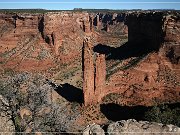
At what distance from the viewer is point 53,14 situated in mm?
68938

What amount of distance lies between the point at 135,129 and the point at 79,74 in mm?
47881

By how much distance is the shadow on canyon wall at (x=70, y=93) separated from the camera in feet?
144

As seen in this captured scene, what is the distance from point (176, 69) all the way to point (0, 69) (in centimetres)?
3198

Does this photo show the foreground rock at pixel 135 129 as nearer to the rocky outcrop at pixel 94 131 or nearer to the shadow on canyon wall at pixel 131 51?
the rocky outcrop at pixel 94 131

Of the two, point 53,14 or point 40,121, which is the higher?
point 53,14

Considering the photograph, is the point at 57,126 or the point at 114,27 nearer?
the point at 57,126

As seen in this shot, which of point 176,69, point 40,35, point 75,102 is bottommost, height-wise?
point 75,102

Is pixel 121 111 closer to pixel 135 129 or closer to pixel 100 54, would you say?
pixel 100 54

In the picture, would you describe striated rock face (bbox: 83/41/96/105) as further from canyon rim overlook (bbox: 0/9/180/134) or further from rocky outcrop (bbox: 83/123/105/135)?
rocky outcrop (bbox: 83/123/105/135)

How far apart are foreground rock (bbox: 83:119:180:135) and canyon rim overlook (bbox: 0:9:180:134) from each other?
744cm

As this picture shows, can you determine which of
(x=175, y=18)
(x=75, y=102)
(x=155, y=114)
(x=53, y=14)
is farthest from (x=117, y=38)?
(x=155, y=114)

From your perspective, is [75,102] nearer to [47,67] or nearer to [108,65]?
[108,65]

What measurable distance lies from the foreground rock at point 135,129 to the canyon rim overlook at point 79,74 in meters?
7.44

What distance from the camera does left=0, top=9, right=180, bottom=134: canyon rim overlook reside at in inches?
1062
